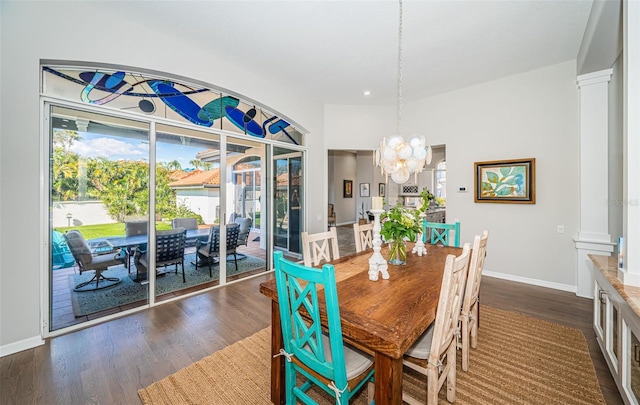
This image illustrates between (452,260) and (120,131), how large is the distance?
3.59 m

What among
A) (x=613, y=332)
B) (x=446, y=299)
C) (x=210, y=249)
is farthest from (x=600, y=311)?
(x=210, y=249)

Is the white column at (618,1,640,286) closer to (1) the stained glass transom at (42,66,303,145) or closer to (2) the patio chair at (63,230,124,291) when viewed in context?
(1) the stained glass transom at (42,66,303,145)

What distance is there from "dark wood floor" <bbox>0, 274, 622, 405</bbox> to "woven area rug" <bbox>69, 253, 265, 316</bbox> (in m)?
0.24

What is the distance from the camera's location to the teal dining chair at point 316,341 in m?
1.25

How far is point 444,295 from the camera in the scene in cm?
132

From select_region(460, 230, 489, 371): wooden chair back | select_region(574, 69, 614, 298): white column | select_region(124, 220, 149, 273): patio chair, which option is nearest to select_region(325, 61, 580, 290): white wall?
select_region(574, 69, 614, 298): white column

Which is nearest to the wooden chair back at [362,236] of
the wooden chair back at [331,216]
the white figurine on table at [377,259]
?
the white figurine on table at [377,259]

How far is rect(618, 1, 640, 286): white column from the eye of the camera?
1.68 metres

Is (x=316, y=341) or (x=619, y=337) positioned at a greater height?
(x=316, y=341)

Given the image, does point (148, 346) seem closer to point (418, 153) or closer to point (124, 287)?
point (124, 287)

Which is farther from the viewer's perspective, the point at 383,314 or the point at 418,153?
the point at 418,153

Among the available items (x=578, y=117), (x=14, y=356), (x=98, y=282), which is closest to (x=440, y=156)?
(x=578, y=117)

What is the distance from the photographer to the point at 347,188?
1146cm

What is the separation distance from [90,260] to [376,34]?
419 cm
